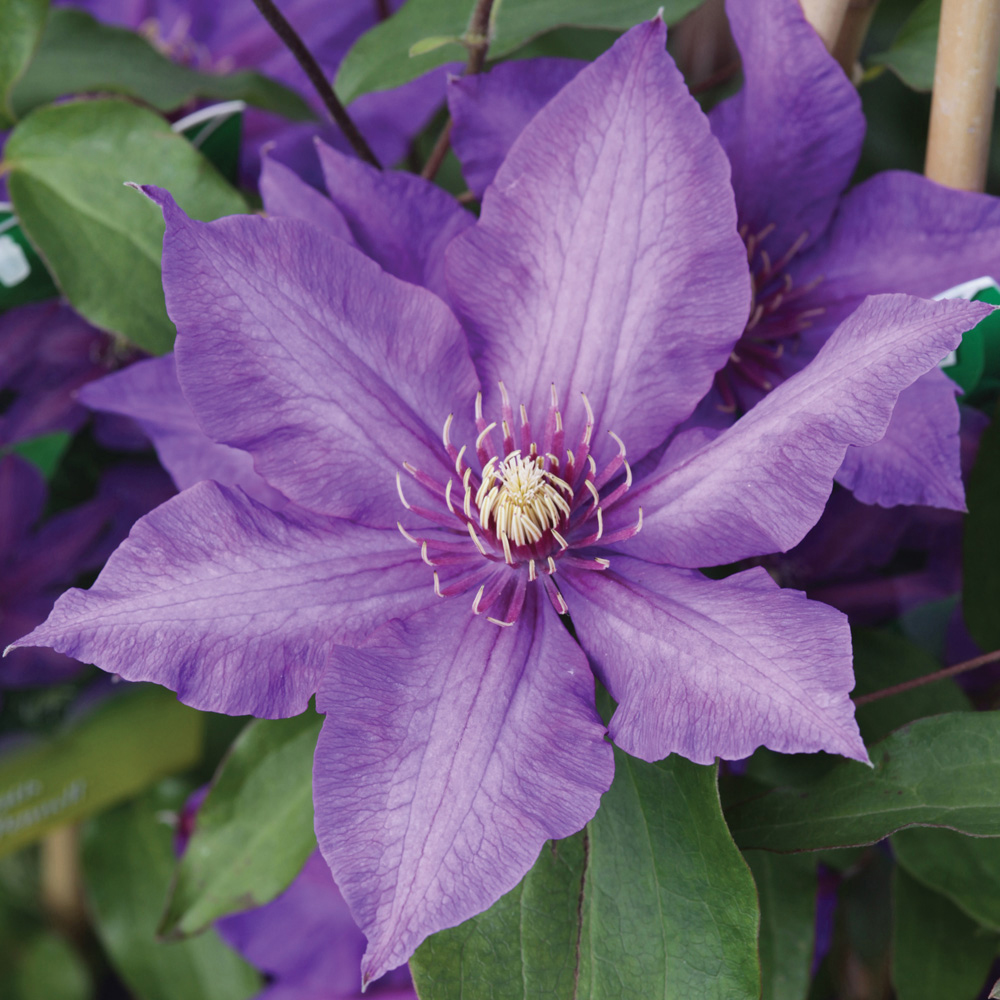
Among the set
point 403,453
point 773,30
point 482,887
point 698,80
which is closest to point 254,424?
point 403,453

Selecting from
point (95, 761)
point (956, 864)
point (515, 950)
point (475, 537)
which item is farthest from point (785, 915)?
point (95, 761)

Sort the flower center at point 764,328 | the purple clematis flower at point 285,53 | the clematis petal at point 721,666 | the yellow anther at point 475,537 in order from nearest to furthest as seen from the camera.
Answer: the clematis petal at point 721,666 < the yellow anther at point 475,537 < the flower center at point 764,328 < the purple clematis flower at point 285,53

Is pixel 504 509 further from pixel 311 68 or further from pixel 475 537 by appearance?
pixel 311 68

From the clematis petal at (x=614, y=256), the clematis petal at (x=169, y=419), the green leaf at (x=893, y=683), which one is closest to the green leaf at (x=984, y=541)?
the green leaf at (x=893, y=683)

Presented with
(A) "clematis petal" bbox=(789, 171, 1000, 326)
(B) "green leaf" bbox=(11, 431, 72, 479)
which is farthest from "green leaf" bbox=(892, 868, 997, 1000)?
(B) "green leaf" bbox=(11, 431, 72, 479)

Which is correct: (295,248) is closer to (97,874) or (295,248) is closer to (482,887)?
(482,887)

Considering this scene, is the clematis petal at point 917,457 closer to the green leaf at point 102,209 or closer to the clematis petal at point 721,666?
the clematis petal at point 721,666

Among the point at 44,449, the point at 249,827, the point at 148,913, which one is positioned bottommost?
the point at 148,913
